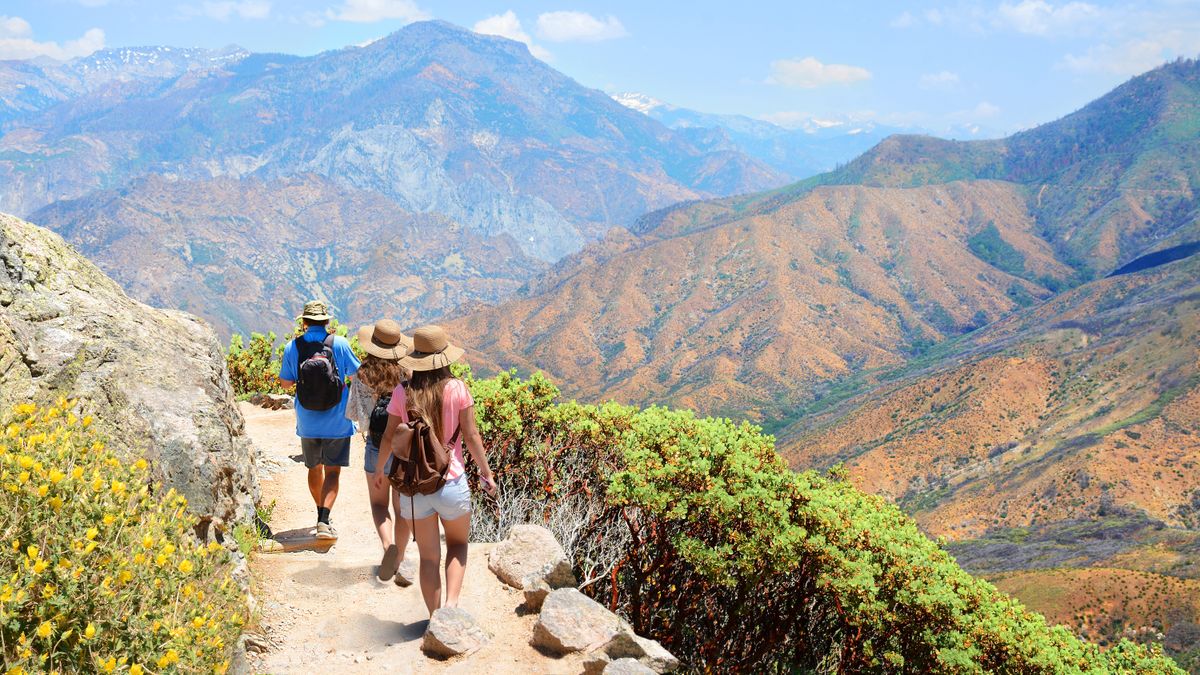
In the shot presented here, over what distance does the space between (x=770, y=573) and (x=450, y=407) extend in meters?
3.25

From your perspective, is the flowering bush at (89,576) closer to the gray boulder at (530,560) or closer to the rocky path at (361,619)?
the rocky path at (361,619)

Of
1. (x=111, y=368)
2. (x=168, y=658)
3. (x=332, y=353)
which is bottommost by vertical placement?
(x=168, y=658)

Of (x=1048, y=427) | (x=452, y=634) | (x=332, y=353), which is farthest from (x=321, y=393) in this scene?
(x=1048, y=427)

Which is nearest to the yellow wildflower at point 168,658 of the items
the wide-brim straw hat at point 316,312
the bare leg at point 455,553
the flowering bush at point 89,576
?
the flowering bush at point 89,576

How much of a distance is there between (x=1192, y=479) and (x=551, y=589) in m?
94.1

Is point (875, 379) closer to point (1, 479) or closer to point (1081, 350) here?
point (1081, 350)

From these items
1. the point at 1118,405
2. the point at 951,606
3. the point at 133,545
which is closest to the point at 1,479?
the point at 133,545

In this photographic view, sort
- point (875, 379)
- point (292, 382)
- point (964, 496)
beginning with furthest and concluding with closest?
1. point (875, 379)
2. point (964, 496)
3. point (292, 382)

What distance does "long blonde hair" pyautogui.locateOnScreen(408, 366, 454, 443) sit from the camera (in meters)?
5.69

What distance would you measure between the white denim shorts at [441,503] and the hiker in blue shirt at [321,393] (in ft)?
7.15

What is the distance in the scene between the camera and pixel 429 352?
5820 mm

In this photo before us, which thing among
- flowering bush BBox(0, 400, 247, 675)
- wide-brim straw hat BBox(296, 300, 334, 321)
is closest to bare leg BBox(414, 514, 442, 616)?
flowering bush BBox(0, 400, 247, 675)

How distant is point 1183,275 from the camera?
13238 centimetres

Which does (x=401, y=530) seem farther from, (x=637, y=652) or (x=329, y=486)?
(x=637, y=652)
